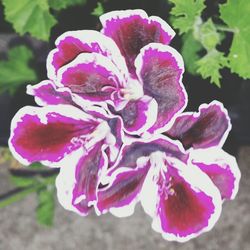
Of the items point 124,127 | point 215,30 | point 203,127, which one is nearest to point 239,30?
point 215,30

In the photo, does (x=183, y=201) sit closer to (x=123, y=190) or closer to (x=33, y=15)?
(x=123, y=190)

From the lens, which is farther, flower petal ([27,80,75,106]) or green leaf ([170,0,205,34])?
green leaf ([170,0,205,34])

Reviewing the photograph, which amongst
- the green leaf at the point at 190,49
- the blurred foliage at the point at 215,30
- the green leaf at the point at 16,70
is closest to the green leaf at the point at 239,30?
the blurred foliage at the point at 215,30

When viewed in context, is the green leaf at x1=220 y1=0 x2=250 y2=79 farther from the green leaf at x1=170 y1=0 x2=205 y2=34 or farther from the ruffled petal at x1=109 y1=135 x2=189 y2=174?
the ruffled petal at x1=109 y1=135 x2=189 y2=174

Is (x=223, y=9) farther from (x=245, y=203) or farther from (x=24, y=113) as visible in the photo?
(x=245, y=203)

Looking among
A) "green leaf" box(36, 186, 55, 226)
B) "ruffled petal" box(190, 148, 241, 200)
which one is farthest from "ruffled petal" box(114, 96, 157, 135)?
"green leaf" box(36, 186, 55, 226)

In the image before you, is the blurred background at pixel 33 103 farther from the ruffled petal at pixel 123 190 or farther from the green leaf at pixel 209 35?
the ruffled petal at pixel 123 190
